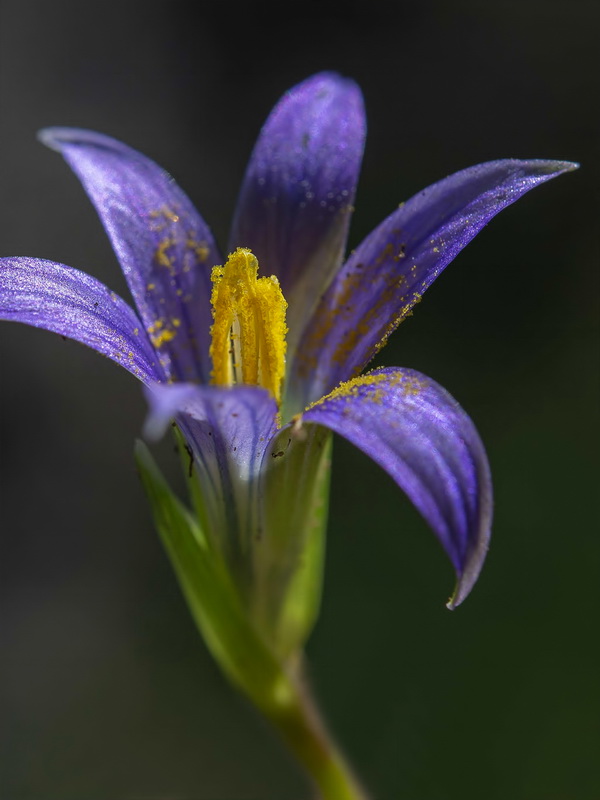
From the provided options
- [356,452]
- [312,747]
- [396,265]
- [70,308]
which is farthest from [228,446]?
[356,452]

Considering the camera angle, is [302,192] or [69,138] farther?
[302,192]

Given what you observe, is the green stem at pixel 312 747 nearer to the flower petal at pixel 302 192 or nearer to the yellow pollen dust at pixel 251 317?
the yellow pollen dust at pixel 251 317

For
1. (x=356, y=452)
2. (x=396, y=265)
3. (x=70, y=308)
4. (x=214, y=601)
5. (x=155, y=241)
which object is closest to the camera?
(x=70, y=308)

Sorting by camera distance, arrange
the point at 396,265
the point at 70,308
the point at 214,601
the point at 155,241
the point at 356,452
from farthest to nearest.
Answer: the point at 356,452
the point at 155,241
the point at 396,265
the point at 214,601
the point at 70,308

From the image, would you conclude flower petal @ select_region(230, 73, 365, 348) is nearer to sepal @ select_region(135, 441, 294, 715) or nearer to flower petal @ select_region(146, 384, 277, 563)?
flower petal @ select_region(146, 384, 277, 563)

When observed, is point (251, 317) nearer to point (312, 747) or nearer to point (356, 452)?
point (312, 747)

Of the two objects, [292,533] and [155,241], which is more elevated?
[155,241]

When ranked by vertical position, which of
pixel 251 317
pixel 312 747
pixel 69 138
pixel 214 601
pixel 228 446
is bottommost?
pixel 312 747

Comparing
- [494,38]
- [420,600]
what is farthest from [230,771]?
[494,38]

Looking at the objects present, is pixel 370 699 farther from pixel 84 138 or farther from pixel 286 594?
pixel 84 138
